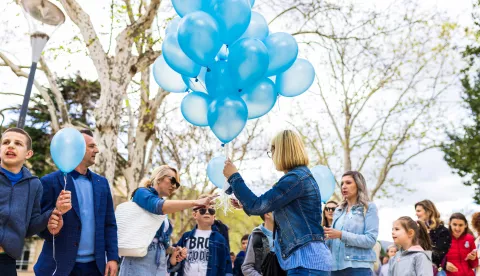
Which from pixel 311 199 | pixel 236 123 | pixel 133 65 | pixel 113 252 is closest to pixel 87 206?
pixel 113 252

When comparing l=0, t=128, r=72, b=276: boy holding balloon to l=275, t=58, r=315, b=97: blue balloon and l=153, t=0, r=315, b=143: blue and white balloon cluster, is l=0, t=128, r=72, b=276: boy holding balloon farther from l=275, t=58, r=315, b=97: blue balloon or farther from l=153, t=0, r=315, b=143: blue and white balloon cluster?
l=275, t=58, r=315, b=97: blue balloon

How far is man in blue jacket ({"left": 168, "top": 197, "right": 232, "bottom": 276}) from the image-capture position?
229 inches

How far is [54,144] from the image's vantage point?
12.5ft

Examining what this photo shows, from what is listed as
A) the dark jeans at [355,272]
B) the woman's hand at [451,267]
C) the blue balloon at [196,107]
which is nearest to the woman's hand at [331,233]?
the dark jeans at [355,272]

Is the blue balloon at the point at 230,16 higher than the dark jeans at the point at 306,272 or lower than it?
higher

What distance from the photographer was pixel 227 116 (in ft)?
12.7

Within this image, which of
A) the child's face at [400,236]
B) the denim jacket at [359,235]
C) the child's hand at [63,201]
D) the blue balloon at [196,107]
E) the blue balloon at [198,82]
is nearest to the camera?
the child's hand at [63,201]

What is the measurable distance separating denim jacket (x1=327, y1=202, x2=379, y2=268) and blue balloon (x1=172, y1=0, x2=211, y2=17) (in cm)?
247

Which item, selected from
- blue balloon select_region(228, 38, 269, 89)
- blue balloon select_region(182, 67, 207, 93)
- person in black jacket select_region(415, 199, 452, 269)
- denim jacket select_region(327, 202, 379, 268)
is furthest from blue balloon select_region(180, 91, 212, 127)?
person in black jacket select_region(415, 199, 452, 269)

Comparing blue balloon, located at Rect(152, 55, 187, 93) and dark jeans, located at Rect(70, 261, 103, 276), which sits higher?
blue balloon, located at Rect(152, 55, 187, 93)

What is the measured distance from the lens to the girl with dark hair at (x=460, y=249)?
6.92 metres

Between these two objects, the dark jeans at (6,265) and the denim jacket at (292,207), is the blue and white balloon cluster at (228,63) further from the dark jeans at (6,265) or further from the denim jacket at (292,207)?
the dark jeans at (6,265)

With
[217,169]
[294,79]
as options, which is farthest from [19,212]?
[294,79]

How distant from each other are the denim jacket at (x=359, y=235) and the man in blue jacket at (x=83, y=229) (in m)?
2.19
